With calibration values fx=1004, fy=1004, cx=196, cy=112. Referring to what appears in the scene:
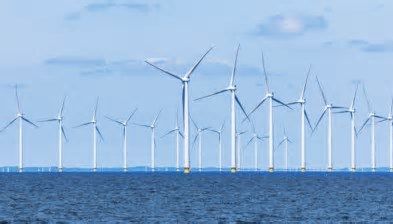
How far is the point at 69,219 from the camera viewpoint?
71.6 metres

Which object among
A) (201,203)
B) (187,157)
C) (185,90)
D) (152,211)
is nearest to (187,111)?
(185,90)

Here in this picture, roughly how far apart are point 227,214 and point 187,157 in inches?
3131

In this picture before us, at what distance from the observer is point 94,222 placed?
68938 millimetres

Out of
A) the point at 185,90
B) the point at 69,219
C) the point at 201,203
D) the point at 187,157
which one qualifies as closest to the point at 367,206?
the point at 201,203

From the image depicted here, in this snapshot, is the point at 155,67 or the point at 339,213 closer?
the point at 339,213

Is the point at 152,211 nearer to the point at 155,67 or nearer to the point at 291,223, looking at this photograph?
the point at 291,223

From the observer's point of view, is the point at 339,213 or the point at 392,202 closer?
the point at 339,213

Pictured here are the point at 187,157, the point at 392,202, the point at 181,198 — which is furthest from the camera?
the point at 187,157

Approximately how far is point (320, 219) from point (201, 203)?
916 inches

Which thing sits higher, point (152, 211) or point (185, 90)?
point (185, 90)

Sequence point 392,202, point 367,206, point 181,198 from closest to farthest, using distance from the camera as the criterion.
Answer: point 367,206 → point 392,202 → point 181,198

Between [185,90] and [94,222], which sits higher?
[185,90]

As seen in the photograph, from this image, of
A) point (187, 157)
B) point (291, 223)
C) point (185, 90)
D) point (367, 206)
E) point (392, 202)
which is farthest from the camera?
point (187, 157)

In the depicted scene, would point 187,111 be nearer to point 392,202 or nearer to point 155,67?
point 155,67
